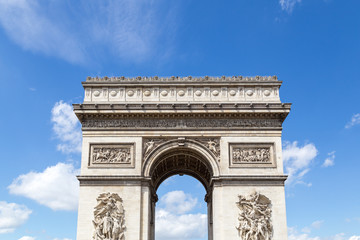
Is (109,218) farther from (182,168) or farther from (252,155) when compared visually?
(252,155)

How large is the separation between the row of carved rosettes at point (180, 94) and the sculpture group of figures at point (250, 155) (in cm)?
308

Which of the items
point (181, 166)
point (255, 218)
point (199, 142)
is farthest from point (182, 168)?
point (255, 218)

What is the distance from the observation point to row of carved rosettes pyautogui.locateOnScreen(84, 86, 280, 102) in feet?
86.0

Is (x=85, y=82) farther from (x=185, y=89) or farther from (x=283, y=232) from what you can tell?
(x=283, y=232)

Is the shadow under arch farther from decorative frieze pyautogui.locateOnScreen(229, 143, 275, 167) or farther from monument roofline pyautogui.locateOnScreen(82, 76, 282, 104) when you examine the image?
monument roofline pyautogui.locateOnScreen(82, 76, 282, 104)

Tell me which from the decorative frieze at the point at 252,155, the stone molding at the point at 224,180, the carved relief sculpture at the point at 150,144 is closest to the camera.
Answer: the stone molding at the point at 224,180

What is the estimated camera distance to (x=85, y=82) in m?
26.5

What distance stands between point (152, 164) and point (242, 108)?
6119mm

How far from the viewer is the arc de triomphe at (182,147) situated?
23750mm

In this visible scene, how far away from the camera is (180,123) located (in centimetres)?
2570

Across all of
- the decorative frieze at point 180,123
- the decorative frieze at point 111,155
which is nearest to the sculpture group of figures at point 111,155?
the decorative frieze at point 111,155

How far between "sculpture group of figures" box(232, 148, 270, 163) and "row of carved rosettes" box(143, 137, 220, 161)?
1.05 meters

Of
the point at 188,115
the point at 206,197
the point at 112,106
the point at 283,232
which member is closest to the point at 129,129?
the point at 112,106

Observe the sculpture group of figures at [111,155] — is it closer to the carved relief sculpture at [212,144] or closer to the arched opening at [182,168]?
the arched opening at [182,168]
